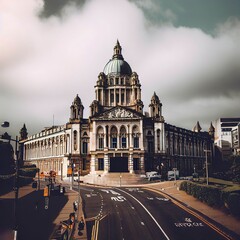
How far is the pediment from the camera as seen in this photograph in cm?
10629

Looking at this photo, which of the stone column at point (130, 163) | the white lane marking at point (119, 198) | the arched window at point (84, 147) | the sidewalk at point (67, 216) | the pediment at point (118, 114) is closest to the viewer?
the sidewalk at point (67, 216)

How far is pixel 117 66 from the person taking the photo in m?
130

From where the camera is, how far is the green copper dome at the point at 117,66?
129000 millimetres

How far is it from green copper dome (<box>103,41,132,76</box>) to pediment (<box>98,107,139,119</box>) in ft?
85.8

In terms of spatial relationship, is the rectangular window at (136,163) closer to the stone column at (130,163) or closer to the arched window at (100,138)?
the stone column at (130,163)

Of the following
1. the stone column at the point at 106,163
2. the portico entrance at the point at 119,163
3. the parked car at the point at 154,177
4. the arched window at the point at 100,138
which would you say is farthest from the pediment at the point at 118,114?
the parked car at the point at 154,177

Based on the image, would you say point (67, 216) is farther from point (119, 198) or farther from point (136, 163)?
point (136, 163)

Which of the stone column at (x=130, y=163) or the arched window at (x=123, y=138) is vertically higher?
the arched window at (x=123, y=138)

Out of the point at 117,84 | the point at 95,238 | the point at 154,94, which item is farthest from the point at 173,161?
the point at 95,238

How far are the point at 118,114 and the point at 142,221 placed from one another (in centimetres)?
6508

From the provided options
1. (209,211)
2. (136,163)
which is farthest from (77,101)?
(209,211)

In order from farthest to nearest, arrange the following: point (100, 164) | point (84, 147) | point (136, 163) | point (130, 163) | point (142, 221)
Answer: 1. point (84, 147)
2. point (100, 164)
3. point (136, 163)
4. point (130, 163)
5. point (142, 221)

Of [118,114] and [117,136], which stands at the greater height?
[118,114]

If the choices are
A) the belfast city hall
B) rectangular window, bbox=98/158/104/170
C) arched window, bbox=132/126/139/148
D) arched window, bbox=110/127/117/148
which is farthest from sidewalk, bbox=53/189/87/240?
arched window, bbox=132/126/139/148
